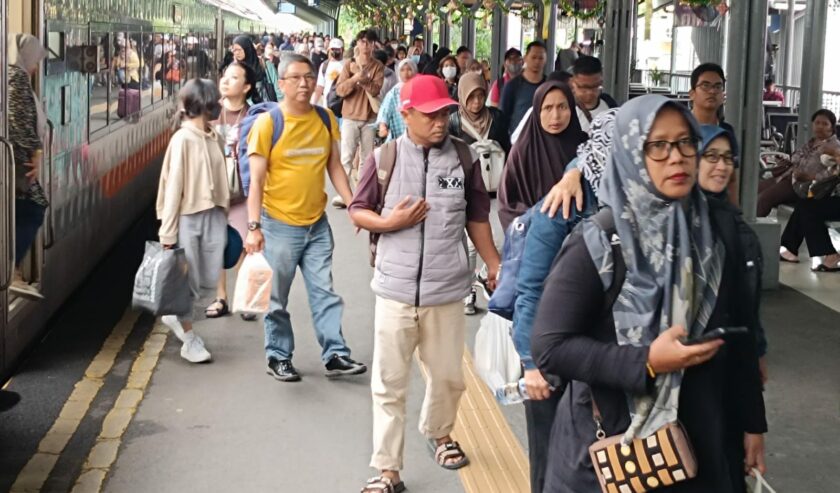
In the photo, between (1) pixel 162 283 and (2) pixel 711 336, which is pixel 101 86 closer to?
(1) pixel 162 283

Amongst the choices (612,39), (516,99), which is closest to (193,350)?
(516,99)

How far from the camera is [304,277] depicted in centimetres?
762

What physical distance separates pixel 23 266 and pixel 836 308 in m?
5.74

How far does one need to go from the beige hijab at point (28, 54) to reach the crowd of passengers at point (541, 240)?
17 cm

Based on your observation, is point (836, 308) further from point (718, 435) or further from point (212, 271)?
point (718, 435)

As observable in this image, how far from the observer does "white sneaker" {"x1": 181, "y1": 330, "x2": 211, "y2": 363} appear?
8133 mm

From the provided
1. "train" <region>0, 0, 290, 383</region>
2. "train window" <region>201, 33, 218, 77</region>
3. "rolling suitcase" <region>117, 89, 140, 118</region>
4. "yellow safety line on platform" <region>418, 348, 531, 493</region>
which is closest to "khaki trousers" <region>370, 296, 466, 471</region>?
"yellow safety line on platform" <region>418, 348, 531, 493</region>

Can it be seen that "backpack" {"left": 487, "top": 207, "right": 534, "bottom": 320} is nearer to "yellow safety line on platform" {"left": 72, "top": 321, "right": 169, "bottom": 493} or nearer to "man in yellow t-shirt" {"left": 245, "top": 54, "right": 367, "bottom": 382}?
"yellow safety line on platform" {"left": 72, "top": 321, "right": 169, "bottom": 493}

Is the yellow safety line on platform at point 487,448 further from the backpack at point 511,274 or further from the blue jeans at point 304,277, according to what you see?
the backpack at point 511,274

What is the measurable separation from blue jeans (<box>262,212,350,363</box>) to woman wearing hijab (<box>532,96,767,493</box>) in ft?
13.6

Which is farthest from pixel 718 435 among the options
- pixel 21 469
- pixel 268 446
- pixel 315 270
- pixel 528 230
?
pixel 315 270

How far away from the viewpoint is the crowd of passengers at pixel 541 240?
3.31m

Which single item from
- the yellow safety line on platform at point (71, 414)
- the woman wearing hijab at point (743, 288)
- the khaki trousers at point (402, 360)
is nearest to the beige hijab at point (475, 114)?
the yellow safety line on platform at point (71, 414)

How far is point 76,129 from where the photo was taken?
915 centimetres
